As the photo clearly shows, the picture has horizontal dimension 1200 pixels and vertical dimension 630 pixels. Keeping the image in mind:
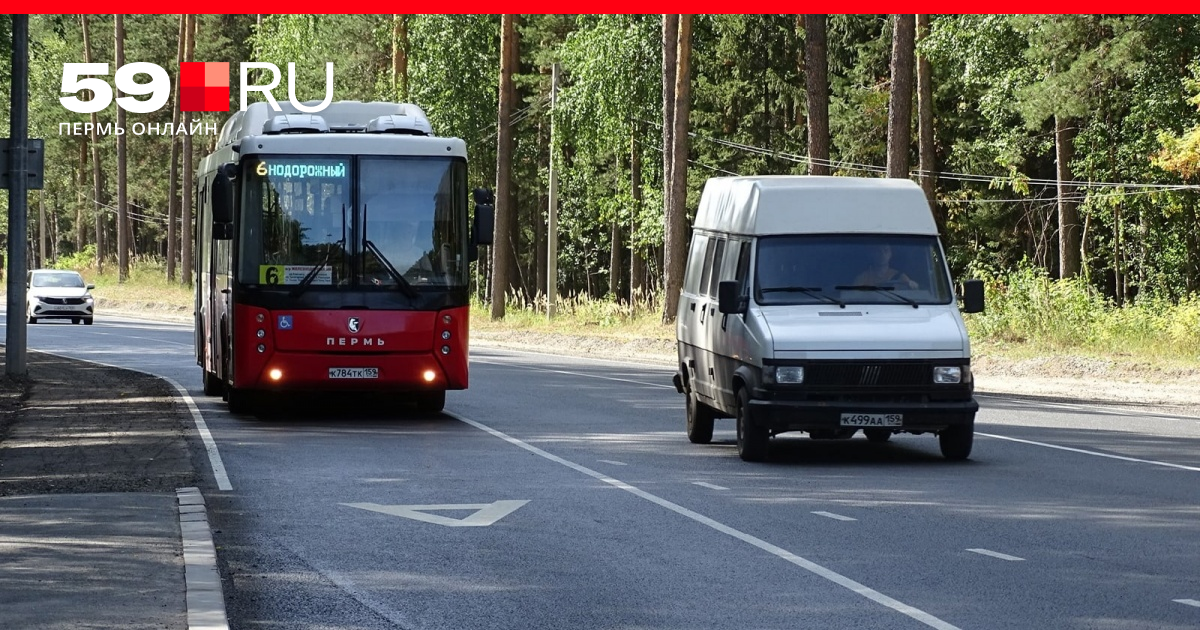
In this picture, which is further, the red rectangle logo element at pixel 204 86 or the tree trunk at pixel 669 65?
the red rectangle logo element at pixel 204 86

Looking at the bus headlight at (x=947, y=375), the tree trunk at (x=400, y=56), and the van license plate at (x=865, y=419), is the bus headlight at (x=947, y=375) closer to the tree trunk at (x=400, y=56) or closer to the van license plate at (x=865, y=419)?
the van license plate at (x=865, y=419)

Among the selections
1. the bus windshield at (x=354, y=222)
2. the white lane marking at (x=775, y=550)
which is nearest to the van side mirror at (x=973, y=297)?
the white lane marking at (x=775, y=550)

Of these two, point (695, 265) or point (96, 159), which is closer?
point (695, 265)

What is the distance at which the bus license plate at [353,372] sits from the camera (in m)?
19.9

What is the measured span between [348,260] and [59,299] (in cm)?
3400

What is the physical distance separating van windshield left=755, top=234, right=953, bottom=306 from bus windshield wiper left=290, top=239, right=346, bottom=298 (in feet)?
18.7

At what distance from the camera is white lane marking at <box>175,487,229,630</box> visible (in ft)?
27.2

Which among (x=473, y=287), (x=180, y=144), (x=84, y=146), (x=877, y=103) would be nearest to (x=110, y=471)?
(x=877, y=103)

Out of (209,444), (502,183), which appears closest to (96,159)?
(502,183)

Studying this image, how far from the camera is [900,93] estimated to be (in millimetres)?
34594

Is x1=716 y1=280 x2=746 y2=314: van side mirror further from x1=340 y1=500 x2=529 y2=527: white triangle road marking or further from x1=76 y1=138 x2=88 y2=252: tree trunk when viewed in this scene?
x1=76 y1=138 x2=88 y2=252: tree trunk

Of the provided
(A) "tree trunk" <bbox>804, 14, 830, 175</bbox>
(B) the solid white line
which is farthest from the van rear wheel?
(A) "tree trunk" <bbox>804, 14, 830, 175</bbox>
